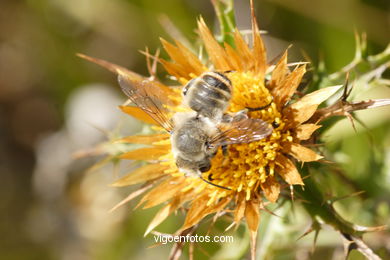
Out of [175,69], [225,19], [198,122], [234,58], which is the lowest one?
[198,122]

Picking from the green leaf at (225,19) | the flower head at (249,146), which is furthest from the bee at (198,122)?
the green leaf at (225,19)

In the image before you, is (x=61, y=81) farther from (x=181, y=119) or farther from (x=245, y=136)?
(x=245, y=136)

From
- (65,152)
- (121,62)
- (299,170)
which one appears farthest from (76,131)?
(299,170)

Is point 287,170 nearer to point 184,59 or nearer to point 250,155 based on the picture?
point 250,155

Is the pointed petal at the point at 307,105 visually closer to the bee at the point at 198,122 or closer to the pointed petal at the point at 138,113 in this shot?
the bee at the point at 198,122

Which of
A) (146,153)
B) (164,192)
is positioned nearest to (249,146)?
(164,192)
